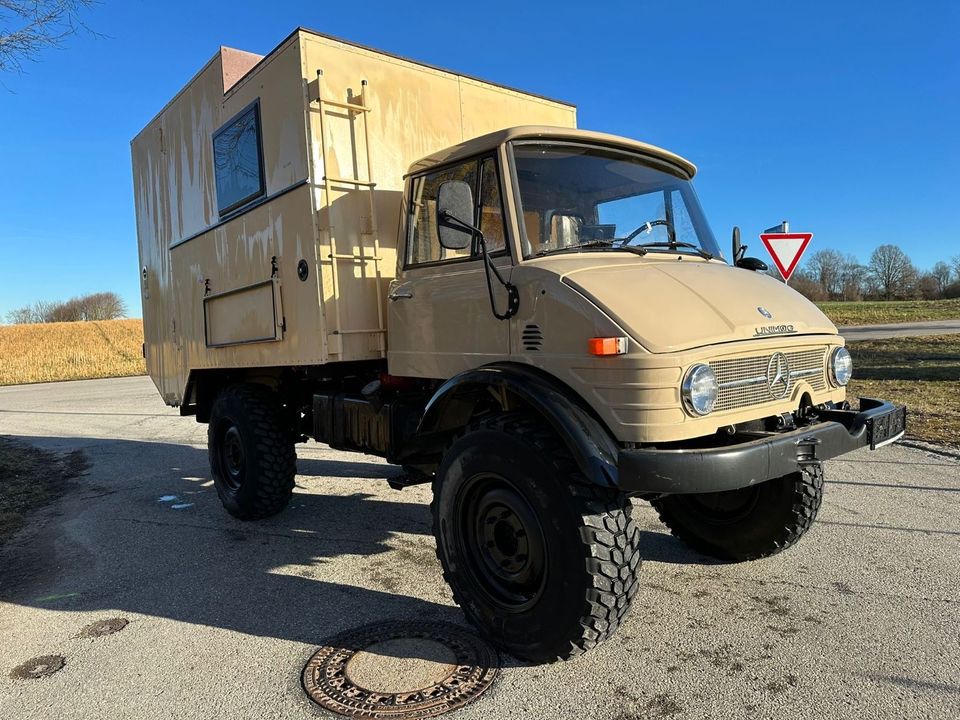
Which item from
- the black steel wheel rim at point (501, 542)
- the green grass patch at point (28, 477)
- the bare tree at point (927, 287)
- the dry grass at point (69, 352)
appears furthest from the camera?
the bare tree at point (927, 287)

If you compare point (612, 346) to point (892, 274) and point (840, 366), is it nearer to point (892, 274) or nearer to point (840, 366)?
point (840, 366)

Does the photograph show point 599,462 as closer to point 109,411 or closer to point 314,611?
point 314,611

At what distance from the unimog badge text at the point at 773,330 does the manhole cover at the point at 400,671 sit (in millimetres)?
2017

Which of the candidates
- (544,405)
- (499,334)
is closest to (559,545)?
(544,405)

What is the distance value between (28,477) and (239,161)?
16.5 ft

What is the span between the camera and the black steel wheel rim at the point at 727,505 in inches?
163

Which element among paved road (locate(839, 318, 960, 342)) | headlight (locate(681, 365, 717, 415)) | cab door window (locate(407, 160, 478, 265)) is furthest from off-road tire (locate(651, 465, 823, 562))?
paved road (locate(839, 318, 960, 342))

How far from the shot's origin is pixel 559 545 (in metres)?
2.88

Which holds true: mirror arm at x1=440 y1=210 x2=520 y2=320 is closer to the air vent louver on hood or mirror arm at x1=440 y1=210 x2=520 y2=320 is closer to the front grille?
the air vent louver on hood

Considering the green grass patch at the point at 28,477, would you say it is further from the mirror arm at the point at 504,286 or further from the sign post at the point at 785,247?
the sign post at the point at 785,247

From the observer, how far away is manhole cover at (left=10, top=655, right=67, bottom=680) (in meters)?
3.16

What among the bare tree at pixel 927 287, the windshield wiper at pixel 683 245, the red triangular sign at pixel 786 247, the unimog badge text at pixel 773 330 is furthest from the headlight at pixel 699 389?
the bare tree at pixel 927 287

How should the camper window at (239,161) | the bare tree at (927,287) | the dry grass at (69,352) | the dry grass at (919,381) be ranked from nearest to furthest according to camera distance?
the camper window at (239,161) < the dry grass at (919,381) < the dry grass at (69,352) < the bare tree at (927,287)

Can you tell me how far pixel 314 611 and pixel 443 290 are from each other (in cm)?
201
